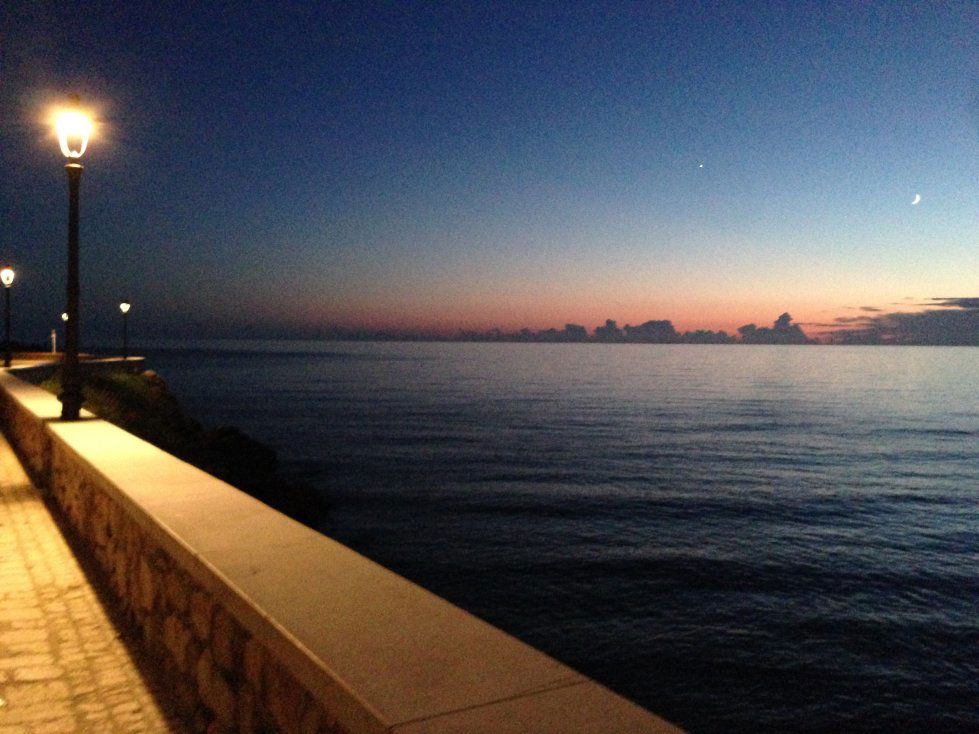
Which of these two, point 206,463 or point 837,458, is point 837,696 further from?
point 837,458

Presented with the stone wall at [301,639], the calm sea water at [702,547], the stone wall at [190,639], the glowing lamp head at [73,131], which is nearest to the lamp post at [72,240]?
the glowing lamp head at [73,131]

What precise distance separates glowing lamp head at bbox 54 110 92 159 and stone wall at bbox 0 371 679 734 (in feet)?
18.3

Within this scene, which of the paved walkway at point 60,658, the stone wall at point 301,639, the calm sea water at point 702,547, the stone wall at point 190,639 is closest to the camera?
the stone wall at point 301,639

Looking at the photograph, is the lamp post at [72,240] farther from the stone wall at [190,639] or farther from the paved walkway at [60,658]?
the stone wall at [190,639]

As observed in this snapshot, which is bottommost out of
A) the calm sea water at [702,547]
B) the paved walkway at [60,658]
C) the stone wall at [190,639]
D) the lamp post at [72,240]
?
the calm sea water at [702,547]

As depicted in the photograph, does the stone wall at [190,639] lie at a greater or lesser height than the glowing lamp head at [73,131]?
lesser

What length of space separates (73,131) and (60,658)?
6.95 m

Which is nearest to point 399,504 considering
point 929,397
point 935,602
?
point 935,602

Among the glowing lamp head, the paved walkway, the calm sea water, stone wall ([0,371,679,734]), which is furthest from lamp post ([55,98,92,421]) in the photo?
the calm sea water

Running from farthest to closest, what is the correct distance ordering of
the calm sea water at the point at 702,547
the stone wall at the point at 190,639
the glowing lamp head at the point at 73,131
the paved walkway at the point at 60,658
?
the calm sea water at the point at 702,547 → the glowing lamp head at the point at 73,131 → the paved walkway at the point at 60,658 → the stone wall at the point at 190,639

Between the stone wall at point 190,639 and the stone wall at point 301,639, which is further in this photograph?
the stone wall at point 190,639

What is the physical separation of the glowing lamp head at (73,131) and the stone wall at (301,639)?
5.59 m

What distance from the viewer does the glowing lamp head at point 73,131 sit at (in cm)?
933

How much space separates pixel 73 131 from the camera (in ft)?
30.7
